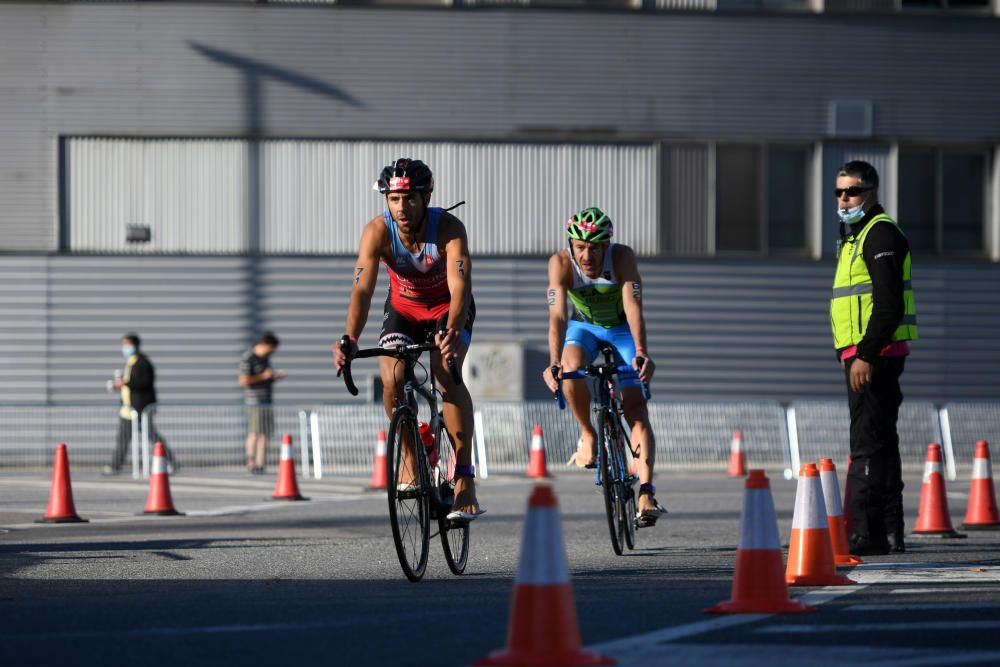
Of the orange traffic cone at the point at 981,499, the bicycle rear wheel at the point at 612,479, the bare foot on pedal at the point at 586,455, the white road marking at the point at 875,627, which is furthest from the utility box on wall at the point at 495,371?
the white road marking at the point at 875,627

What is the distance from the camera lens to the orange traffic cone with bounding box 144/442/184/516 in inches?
621

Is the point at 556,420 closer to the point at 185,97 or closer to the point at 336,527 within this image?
the point at 185,97

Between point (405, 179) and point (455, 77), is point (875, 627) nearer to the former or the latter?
point (405, 179)

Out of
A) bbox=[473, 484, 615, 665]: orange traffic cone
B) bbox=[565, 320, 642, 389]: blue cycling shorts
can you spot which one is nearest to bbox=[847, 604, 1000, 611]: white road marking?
bbox=[473, 484, 615, 665]: orange traffic cone

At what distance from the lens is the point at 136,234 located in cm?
2720

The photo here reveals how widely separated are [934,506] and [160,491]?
6.73 meters

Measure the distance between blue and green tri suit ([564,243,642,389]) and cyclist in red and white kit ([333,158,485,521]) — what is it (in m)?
1.66

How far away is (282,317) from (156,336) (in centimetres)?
188

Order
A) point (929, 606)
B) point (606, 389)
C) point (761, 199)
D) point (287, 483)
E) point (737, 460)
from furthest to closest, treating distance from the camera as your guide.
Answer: point (761, 199) < point (737, 460) < point (287, 483) < point (606, 389) < point (929, 606)

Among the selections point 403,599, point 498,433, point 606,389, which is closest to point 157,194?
point 498,433

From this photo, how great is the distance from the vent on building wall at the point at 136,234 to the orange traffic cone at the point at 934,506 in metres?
16.8

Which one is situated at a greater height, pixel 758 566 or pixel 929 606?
pixel 758 566

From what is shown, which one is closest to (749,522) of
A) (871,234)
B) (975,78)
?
(871,234)

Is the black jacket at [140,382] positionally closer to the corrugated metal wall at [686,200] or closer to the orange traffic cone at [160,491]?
the orange traffic cone at [160,491]
